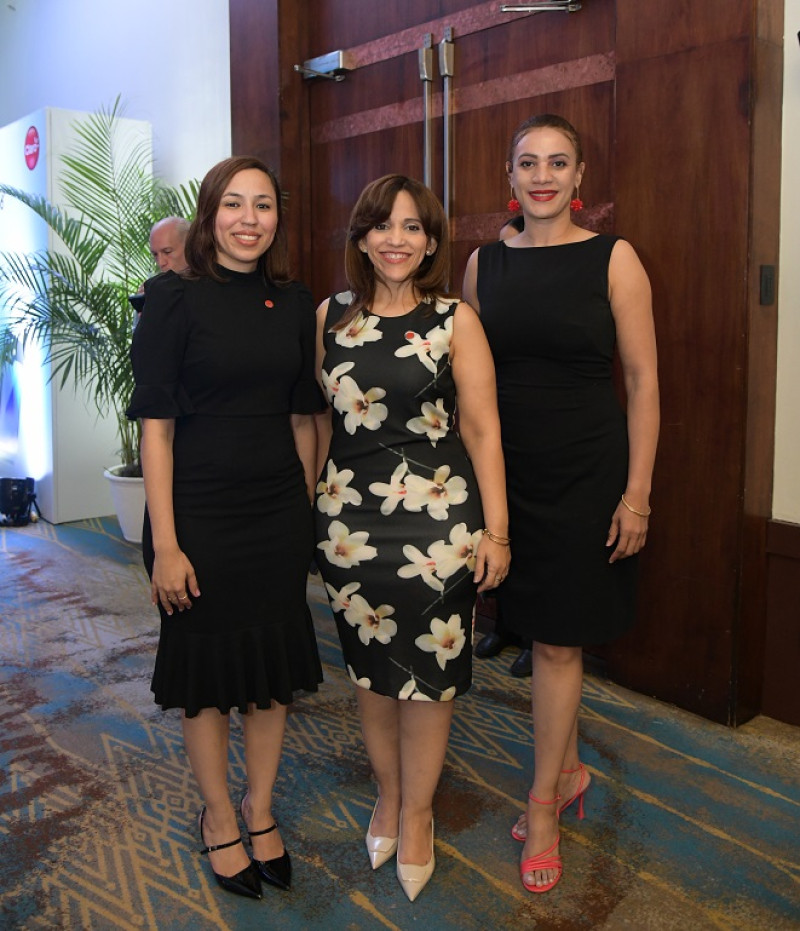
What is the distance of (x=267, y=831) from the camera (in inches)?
78.7

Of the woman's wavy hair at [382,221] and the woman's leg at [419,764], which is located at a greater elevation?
the woman's wavy hair at [382,221]

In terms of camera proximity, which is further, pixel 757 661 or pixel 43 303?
pixel 43 303

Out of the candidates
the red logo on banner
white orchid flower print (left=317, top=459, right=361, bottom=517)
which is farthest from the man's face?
the red logo on banner

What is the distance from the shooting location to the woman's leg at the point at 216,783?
1930 millimetres

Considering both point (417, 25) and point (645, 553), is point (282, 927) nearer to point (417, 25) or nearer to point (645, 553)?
point (645, 553)

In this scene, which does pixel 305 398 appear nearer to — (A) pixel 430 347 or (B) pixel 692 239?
(A) pixel 430 347

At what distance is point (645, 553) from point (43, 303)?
3366mm

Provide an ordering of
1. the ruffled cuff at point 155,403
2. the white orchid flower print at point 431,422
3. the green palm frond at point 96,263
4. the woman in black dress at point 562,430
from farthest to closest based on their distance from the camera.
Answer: the green palm frond at point 96,263 < the woman in black dress at point 562,430 < the white orchid flower print at point 431,422 < the ruffled cuff at point 155,403

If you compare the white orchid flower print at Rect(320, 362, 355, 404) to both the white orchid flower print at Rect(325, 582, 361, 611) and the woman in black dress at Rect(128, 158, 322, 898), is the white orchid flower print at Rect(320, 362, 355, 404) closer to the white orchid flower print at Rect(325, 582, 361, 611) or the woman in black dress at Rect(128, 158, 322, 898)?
the woman in black dress at Rect(128, 158, 322, 898)

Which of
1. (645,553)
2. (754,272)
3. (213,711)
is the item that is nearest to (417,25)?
(754,272)

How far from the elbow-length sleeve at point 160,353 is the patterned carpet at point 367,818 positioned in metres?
1.01

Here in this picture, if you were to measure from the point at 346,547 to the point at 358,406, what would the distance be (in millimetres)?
287

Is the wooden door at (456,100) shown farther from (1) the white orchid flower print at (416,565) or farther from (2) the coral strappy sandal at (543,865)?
(2) the coral strappy sandal at (543,865)

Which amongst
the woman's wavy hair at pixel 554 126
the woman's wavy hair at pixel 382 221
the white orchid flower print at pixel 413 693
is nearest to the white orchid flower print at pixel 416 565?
the white orchid flower print at pixel 413 693
